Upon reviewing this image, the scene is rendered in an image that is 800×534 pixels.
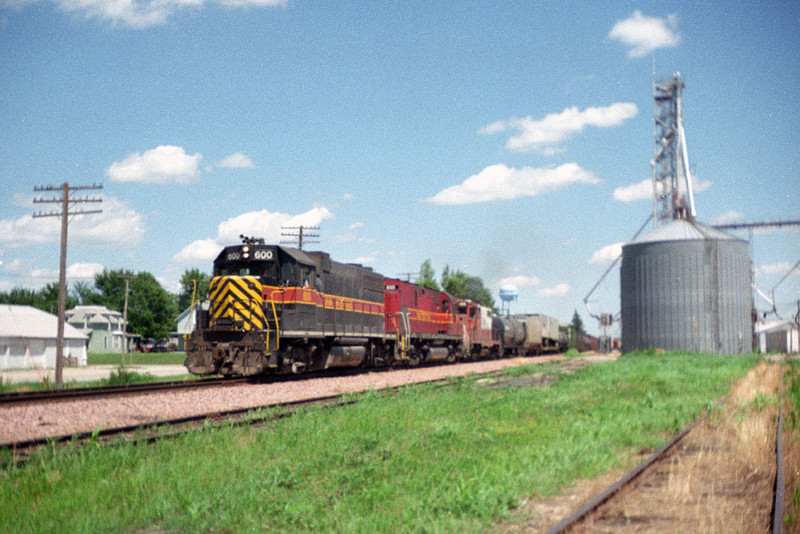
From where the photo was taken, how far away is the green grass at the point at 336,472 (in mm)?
5930

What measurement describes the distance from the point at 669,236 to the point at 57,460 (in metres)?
42.7

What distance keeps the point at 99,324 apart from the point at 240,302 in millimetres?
92219

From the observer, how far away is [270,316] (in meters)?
18.2

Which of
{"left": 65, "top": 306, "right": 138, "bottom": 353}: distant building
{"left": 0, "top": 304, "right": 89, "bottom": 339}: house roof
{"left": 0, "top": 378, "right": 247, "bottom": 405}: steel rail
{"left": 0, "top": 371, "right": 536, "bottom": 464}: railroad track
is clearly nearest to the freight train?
{"left": 0, "top": 378, "right": 247, "bottom": 405}: steel rail

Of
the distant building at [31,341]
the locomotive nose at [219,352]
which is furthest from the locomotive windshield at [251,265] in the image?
the distant building at [31,341]

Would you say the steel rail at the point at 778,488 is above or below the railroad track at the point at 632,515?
above

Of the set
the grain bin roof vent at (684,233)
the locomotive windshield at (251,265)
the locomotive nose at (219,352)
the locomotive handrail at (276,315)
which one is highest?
the grain bin roof vent at (684,233)

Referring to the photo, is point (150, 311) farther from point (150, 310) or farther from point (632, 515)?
point (632, 515)

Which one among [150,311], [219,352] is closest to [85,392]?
[219,352]

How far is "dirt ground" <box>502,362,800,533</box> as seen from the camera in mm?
5953

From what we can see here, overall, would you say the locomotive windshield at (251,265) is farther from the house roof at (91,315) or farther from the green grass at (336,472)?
the house roof at (91,315)

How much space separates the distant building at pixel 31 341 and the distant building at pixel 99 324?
1765 inches

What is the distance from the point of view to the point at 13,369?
154 feet

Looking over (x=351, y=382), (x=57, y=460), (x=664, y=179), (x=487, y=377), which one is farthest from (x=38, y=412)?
(x=664, y=179)
